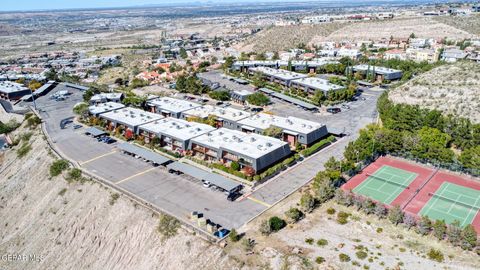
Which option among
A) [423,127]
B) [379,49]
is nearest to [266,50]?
[379,49]

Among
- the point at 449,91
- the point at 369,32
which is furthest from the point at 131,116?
the point at 369,32

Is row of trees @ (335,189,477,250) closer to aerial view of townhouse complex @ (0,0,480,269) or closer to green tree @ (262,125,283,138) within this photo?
aerial view of townhouse complex @ (0,0,480,269)

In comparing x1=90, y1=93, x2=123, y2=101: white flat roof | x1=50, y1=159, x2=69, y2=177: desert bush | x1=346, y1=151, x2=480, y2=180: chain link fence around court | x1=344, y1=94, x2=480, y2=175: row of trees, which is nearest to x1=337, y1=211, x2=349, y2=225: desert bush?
x1=346, y1=151, x2=480, y2=180: chain link fence around court

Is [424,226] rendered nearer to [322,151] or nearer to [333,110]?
[322,151]

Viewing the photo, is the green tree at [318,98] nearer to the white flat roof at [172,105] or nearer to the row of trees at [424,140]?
the row of trees at [424,140]

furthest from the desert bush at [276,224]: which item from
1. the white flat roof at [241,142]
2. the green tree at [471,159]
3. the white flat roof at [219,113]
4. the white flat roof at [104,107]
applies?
the white flat roof at [104,107]

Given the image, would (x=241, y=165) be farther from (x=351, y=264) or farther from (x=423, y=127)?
(x=423, y=127)
